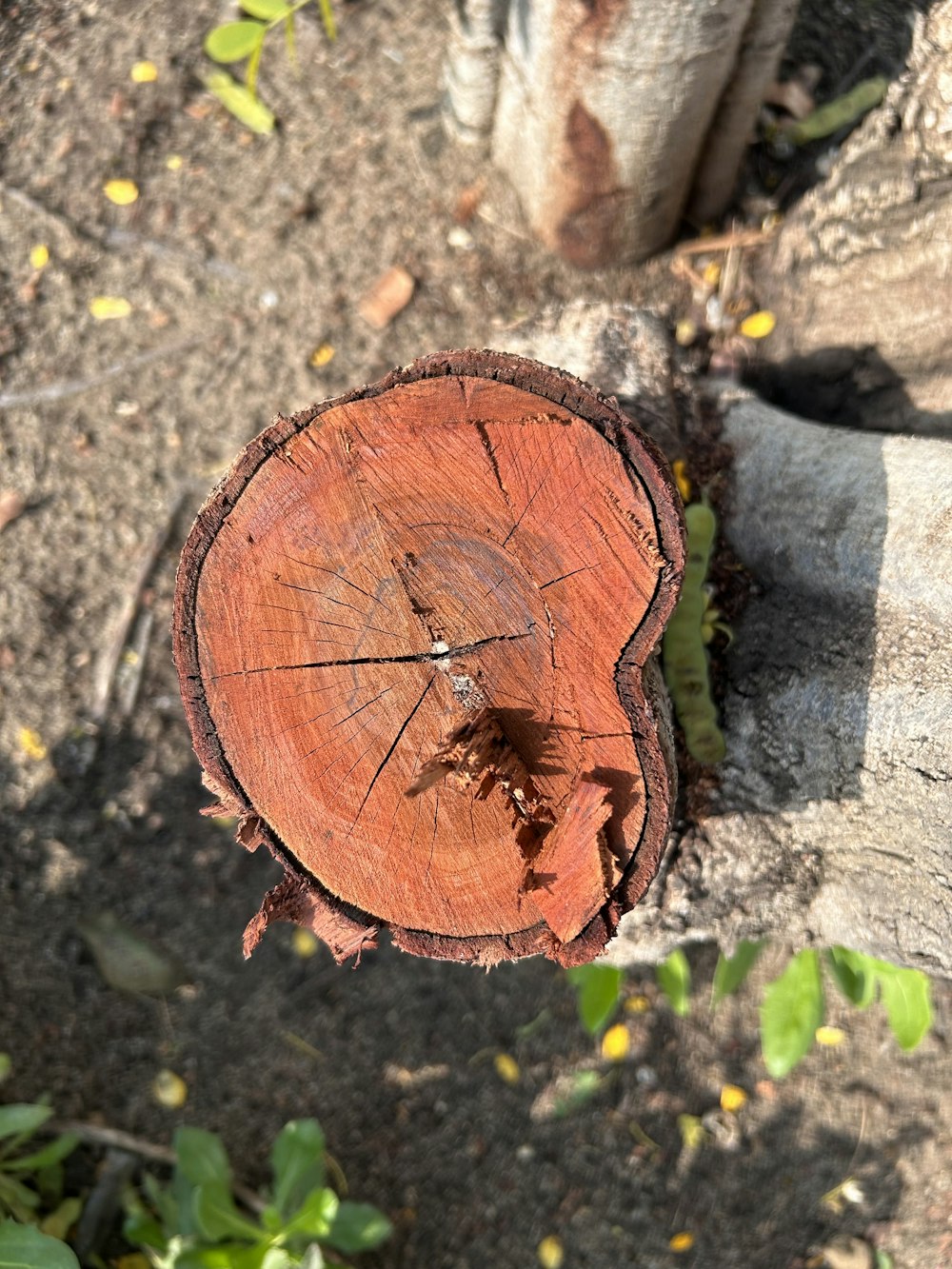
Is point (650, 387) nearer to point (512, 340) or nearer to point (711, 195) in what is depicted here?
point (512, 340)

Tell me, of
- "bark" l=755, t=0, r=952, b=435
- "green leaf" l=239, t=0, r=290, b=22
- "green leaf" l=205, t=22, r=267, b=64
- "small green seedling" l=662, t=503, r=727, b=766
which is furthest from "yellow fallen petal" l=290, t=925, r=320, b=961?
"green leaf" l=239, t=0, r=290, b=22

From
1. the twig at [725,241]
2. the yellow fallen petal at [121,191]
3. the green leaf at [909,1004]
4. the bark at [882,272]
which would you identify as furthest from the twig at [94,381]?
the green leaf at [909,1004]

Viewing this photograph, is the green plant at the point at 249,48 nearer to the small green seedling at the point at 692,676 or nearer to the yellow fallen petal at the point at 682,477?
the yellow fallen petal at the point at 682,477

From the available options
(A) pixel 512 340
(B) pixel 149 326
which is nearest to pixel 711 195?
(A) pixel 512 340

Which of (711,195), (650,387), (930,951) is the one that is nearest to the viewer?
(930,951)

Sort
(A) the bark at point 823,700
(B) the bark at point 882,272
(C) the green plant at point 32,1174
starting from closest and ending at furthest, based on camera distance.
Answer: (A) the bark at point 823,700
(B) the bark at point 882,272
(C) the green plant at point 32,1174
